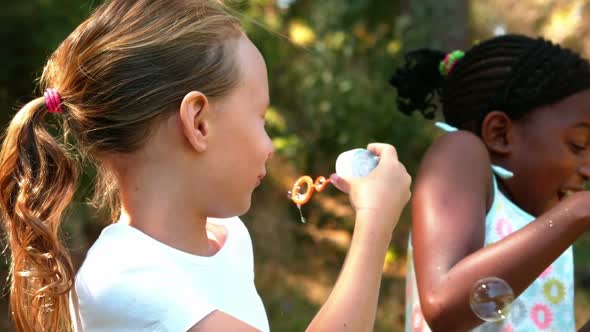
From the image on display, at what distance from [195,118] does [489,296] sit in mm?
683

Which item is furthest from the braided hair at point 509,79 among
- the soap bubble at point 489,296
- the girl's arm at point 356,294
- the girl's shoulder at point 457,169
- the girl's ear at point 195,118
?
the girl's ear at point 195,118

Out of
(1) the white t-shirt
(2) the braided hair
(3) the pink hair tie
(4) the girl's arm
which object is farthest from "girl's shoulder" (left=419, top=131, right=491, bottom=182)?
(3) the pink hair tie

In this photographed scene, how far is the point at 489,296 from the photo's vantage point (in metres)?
1.82

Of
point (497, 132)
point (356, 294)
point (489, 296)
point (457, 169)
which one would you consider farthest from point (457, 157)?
point (356, 294)

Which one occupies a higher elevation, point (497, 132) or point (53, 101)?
point (497, 132)

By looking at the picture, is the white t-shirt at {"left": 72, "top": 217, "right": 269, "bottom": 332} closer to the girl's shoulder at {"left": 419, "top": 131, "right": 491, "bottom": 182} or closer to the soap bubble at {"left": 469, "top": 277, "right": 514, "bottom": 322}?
the soap bubble at {"left": 469, "top": 277, "right": 514, "bottom": 322}

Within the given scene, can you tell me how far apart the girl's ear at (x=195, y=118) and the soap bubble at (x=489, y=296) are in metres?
0.64

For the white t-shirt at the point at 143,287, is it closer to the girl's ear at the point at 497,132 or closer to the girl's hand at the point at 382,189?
the girl's hand at the point at 382,189

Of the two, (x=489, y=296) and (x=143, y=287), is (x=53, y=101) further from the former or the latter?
(x=489, y=296)

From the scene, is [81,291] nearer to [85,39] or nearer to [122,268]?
[122,268]

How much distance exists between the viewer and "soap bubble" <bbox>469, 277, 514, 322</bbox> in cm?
183

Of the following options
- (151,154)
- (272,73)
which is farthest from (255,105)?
(272,73)

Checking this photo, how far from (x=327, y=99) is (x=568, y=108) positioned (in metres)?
3.07

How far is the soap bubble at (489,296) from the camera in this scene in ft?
5.99
